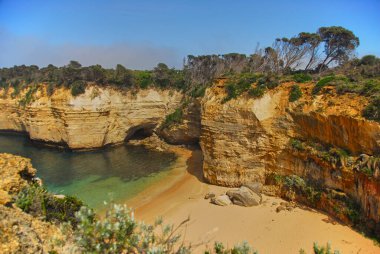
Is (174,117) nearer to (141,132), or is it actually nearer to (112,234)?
(141,132)

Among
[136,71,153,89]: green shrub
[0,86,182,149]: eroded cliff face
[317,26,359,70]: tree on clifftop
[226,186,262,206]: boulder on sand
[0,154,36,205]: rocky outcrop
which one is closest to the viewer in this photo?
[0,154,36,205]: rocky outcrop

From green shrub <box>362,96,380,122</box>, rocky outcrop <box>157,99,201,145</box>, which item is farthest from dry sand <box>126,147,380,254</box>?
rocky outcrop <box>157,99,201,145</box>

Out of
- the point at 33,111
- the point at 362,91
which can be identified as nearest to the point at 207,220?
the point at 362,91

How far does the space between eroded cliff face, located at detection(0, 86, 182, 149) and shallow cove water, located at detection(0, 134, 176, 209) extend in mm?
1666

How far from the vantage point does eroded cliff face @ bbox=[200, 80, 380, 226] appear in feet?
45.2

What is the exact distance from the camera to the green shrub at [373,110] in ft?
44.1

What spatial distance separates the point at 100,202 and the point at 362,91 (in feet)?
61.7

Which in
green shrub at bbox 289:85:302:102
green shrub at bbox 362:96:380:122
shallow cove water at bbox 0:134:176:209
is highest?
green shrub at bbox 289:85:302:102

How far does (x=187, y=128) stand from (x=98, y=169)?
36.2 feet

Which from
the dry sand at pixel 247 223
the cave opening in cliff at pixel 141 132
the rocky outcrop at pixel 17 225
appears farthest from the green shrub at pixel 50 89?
the rocky outcrop at pixel 17 225

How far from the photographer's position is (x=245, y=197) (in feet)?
55.7

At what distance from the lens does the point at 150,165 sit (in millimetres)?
26266

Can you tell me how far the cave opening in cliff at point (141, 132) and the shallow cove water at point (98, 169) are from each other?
8.62 ft

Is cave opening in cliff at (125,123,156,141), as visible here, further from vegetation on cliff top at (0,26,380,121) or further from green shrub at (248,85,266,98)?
green shrub at (248,85,266,98)
